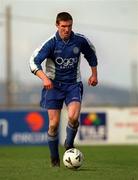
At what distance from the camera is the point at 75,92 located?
12.4 m

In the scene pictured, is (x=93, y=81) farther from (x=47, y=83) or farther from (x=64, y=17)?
(x=64, y=17)

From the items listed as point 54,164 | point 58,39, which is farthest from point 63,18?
point 54,164

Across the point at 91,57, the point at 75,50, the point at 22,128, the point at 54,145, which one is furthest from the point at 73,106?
the point at 22,128

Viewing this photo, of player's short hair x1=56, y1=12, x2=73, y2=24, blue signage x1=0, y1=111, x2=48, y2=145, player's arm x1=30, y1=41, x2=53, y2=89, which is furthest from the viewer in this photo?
blue signage x1=0, y1=111, x2=48, y2=145

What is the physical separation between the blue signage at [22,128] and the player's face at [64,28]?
1802 centimetres

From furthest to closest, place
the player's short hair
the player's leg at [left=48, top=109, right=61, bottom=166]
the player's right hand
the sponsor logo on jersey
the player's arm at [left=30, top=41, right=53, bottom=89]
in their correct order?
the player's leg at [left=48, top=109, right=61, bottom=166]
the sponsor logo on jersey
the player's arm at [left=30, top=41, right=53, bottom=89]
the player's short hair
the player's right hand

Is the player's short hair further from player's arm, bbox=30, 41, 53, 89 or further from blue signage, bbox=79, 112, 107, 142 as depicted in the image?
blue signage, bbox=79, 112, 107, 142

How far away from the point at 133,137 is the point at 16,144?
14.9ft

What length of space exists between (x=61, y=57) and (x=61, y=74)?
0.28m

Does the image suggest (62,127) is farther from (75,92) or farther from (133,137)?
(75,92)

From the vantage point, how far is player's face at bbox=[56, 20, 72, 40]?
1198 cm

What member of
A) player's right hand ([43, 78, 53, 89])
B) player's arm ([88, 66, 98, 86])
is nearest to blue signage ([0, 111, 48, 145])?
player's arm ([88, 66, 98, 86])

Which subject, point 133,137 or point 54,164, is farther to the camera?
point 133,137

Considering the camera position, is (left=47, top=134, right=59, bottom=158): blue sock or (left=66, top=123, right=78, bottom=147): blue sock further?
(left=47, top=134, right=59, bottom=158): blue sock
